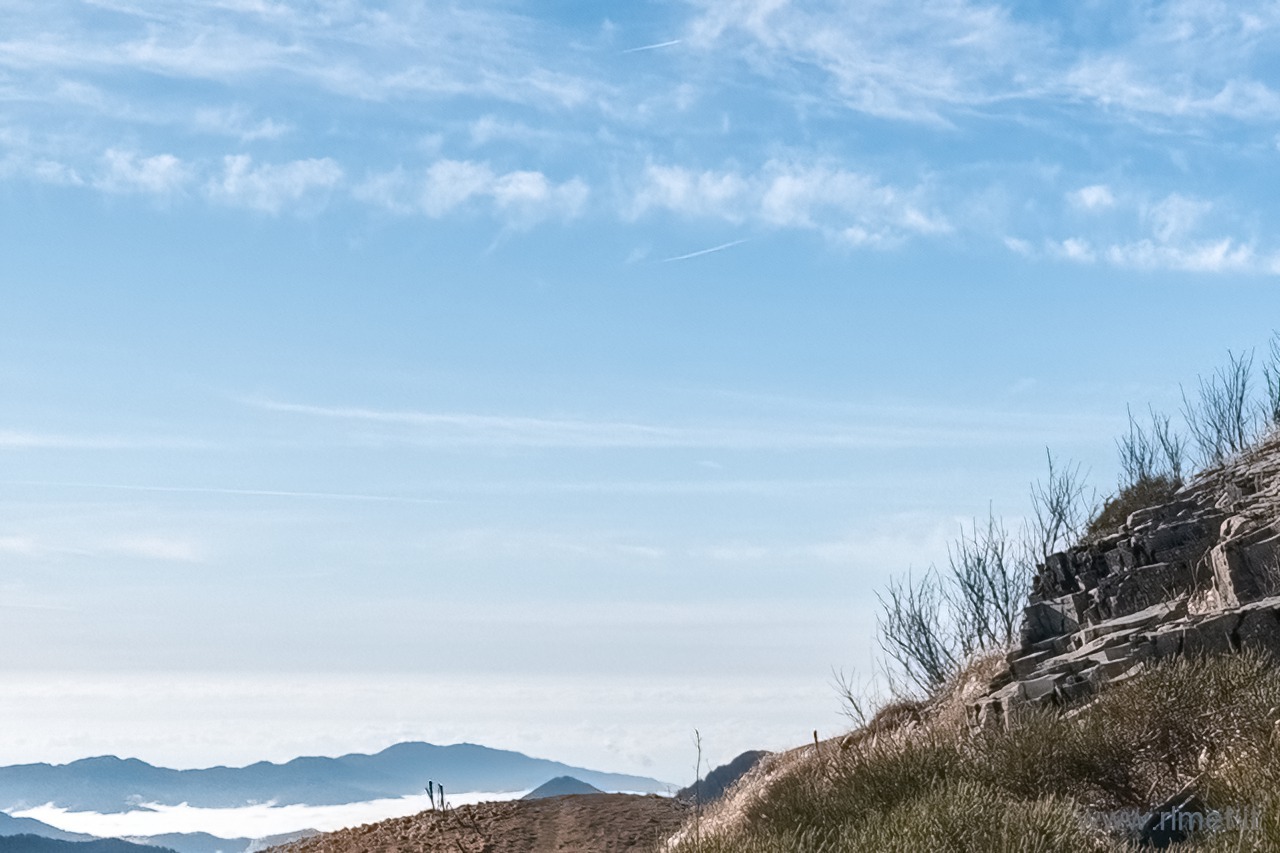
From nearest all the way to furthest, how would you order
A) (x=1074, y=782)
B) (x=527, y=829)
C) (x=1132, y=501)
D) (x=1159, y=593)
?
(x=1074, y=782) < (x=1159, y=593) < (x=527, y=829) < (x=1132, y=501)

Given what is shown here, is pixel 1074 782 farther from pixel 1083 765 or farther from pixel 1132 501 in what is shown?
pixel 1132 501

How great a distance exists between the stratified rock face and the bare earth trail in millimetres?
7221

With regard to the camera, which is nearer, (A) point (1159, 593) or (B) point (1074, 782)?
(B) point (1074, 782)

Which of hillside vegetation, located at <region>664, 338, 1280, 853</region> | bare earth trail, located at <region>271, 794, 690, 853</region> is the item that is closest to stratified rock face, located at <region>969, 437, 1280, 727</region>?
hillside vegetation, located at <region>664, 338, 1280, 853</region>

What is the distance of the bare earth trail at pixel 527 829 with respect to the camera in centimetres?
2042

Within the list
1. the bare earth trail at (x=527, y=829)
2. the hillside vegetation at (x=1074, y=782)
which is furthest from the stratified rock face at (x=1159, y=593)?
the bare earth trail at (x=527, y=829)

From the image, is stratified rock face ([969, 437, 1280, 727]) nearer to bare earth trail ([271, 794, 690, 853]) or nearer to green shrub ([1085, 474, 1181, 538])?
green shrub ([1085, 474, 1181, 538])

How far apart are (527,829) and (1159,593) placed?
11.6 metres

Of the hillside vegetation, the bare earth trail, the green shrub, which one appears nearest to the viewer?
the hillside vegetation

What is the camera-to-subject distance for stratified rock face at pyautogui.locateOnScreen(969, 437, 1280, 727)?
14.2m

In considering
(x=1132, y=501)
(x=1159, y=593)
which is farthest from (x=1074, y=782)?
(x=1132, y=501)

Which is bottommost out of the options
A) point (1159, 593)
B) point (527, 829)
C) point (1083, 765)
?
point (527, 829)

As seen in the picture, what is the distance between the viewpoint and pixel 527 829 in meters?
21.4

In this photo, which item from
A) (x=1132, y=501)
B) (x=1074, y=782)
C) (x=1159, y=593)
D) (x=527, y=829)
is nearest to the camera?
(x=1074, y=782)
